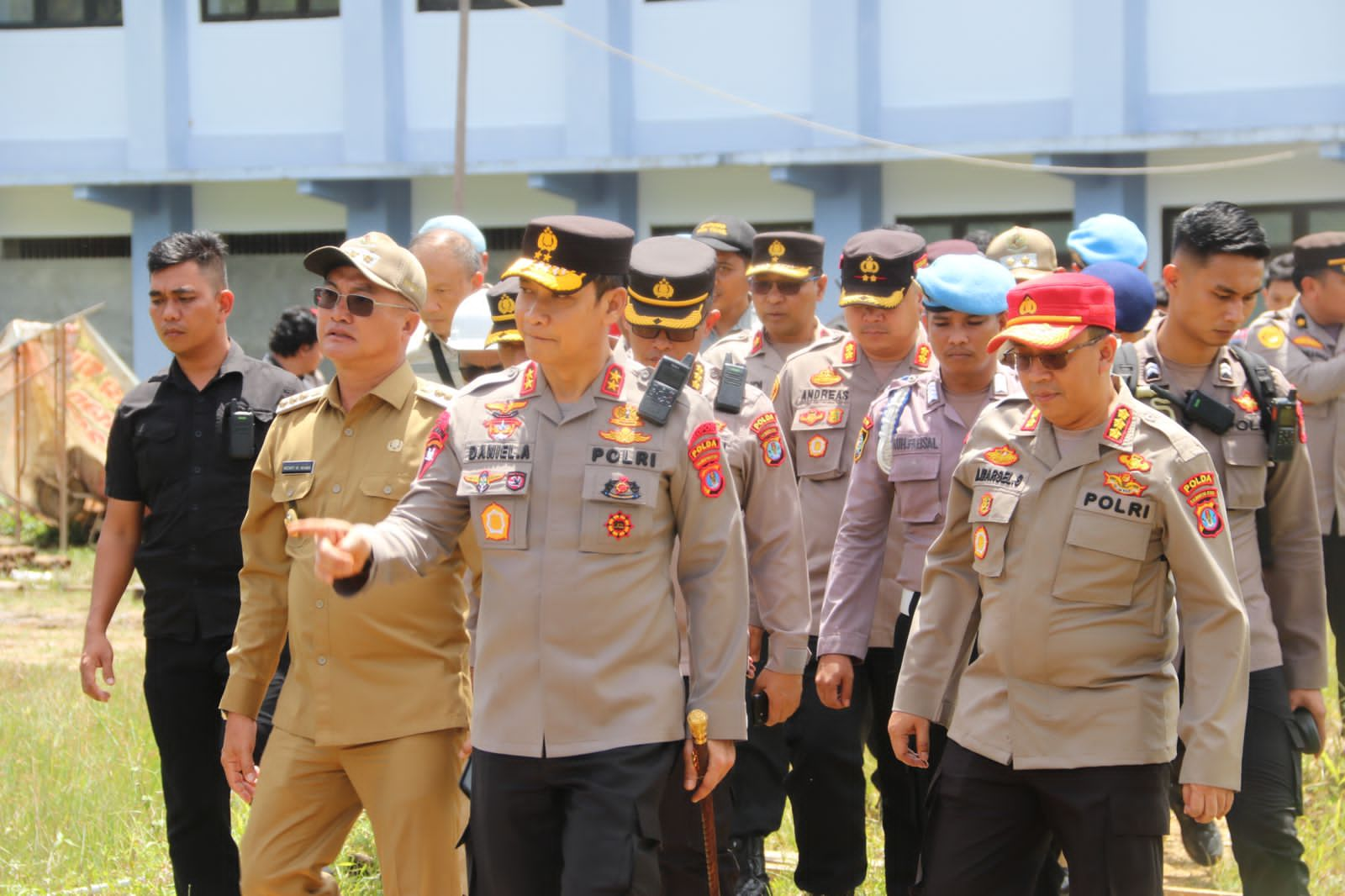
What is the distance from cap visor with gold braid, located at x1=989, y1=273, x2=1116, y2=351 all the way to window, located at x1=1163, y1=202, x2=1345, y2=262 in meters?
12.7

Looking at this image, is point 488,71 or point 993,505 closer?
point 993,505

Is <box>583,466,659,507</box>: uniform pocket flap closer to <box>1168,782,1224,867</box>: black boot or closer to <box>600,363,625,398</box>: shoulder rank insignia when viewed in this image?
<box>600,363,625,398</box>: shoulder rank insignia

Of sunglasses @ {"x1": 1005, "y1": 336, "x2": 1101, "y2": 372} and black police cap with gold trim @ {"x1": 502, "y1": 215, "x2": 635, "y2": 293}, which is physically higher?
black police cap with gold trim @ {"x1": 502, "y1": 215, "x2": 635, "y2": 293}

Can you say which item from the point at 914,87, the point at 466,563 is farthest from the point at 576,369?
the point at 914,87

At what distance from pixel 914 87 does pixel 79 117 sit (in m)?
10.3

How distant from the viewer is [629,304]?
4.84 metres

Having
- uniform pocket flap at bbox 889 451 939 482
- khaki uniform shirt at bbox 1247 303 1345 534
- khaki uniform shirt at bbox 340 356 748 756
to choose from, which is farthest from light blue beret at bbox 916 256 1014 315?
khaki uniform shirt at bbox 1247 303 1345 534

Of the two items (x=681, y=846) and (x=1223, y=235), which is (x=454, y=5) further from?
(x=681, y=846)

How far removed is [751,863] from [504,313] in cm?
200

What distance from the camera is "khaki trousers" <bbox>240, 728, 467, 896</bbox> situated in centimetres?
413

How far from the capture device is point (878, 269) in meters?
5.39

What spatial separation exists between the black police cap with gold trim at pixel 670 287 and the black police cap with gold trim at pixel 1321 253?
3.23m

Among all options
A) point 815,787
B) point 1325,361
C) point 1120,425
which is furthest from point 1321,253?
point 1120,425

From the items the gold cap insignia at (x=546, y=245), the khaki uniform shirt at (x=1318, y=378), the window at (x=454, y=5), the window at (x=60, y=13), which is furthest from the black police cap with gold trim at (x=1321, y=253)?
the window at (x=60, y=13)
